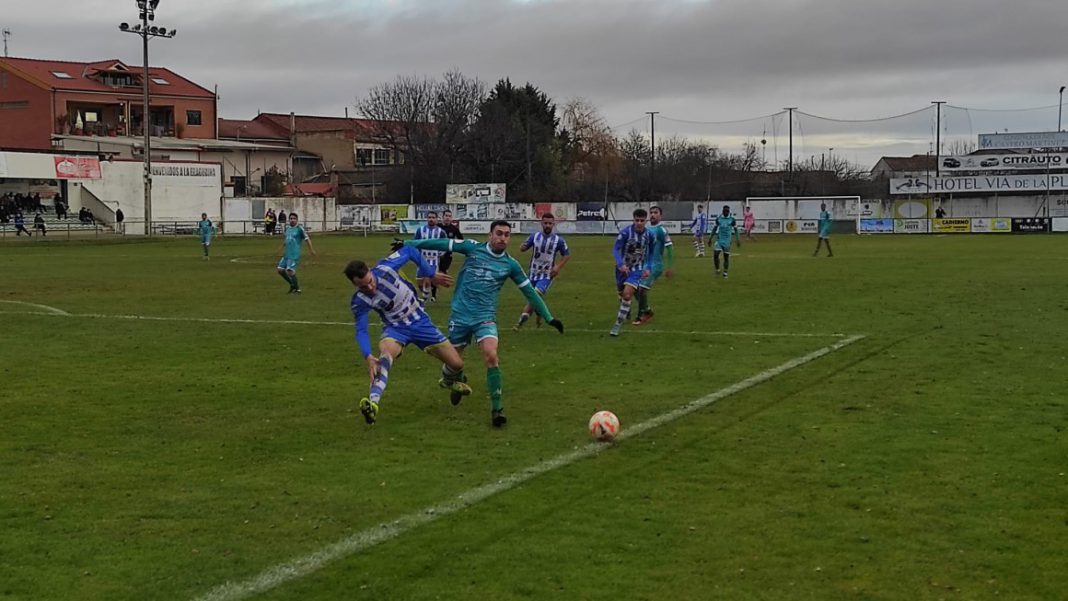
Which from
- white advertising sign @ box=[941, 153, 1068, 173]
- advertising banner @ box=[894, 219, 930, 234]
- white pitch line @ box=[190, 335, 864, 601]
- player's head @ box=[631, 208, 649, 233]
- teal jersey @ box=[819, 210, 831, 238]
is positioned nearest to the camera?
white pitch line @ box=[190, 335, 864, 601]

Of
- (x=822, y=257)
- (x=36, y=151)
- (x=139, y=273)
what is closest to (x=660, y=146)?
(x=36, y=151)

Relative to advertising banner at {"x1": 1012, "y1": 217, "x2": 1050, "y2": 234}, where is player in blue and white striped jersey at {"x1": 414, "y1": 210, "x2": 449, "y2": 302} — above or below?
below

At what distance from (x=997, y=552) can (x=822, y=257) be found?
34116mm

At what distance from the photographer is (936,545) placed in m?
6.74

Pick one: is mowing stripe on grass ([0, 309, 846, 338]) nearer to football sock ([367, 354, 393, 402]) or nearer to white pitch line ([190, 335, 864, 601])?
white pitch line ([190, 335, 864, 601])

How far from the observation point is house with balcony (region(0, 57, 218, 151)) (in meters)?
85.2

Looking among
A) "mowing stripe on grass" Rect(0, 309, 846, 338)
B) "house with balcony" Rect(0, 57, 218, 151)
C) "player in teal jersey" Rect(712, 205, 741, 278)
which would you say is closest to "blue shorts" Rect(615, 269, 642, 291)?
"mowing stripe on grass" Rect(0, 309, 846, 338)

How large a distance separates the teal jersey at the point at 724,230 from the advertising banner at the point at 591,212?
43.4 meters

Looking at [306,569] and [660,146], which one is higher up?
[660,146]

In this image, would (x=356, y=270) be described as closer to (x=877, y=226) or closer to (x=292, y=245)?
(x=292, y=245)

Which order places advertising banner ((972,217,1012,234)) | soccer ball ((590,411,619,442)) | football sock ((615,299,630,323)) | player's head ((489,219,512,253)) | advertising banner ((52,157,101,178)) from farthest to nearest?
advertising banner ((52,157,101,178)) → advertising banner ((972,217,1012,234)) → football sock ((615,299,630,323)) → player's head ((489,219,512,253)) → soccer ball ((590,411,619,442))

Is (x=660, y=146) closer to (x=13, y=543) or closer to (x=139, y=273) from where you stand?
(x=139, y=273)

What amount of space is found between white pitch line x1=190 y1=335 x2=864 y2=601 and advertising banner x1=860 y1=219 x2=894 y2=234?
58.9 metres

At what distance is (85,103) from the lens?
8725 centimetres
